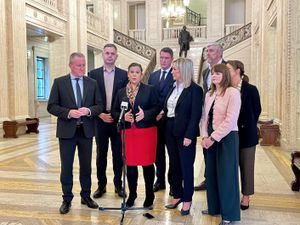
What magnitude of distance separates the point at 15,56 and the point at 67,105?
7.61 m

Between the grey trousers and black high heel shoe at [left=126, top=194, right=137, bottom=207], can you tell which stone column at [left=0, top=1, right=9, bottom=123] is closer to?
black high heel shoe at [left=126, top=194, right=137, bottom=207]

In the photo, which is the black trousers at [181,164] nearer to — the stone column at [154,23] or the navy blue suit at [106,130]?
the navy blue suit at [106,130]

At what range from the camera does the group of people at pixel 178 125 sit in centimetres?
326

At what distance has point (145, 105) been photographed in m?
3.69

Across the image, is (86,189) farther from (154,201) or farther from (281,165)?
(281,165)

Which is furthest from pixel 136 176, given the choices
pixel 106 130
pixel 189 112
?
pixel 189 112

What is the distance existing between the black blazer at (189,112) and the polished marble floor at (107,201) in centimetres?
90

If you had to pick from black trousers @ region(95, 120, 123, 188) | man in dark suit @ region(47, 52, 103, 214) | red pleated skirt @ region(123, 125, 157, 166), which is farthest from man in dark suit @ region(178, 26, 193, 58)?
red pleated skirt @ region(123, 125, 157, 166)

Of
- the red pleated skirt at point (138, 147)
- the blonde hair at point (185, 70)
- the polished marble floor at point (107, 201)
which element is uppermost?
the blonde hair at point (185, 70)

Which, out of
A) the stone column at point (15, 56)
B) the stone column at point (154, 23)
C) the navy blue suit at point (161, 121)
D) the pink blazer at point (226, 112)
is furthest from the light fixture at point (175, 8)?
the pink blazer at point (226, 112)

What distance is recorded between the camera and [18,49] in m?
10.6

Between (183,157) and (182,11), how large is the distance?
16457 mm

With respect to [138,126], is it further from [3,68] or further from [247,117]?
[3,68]

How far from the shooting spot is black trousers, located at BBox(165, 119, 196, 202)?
3529mm
